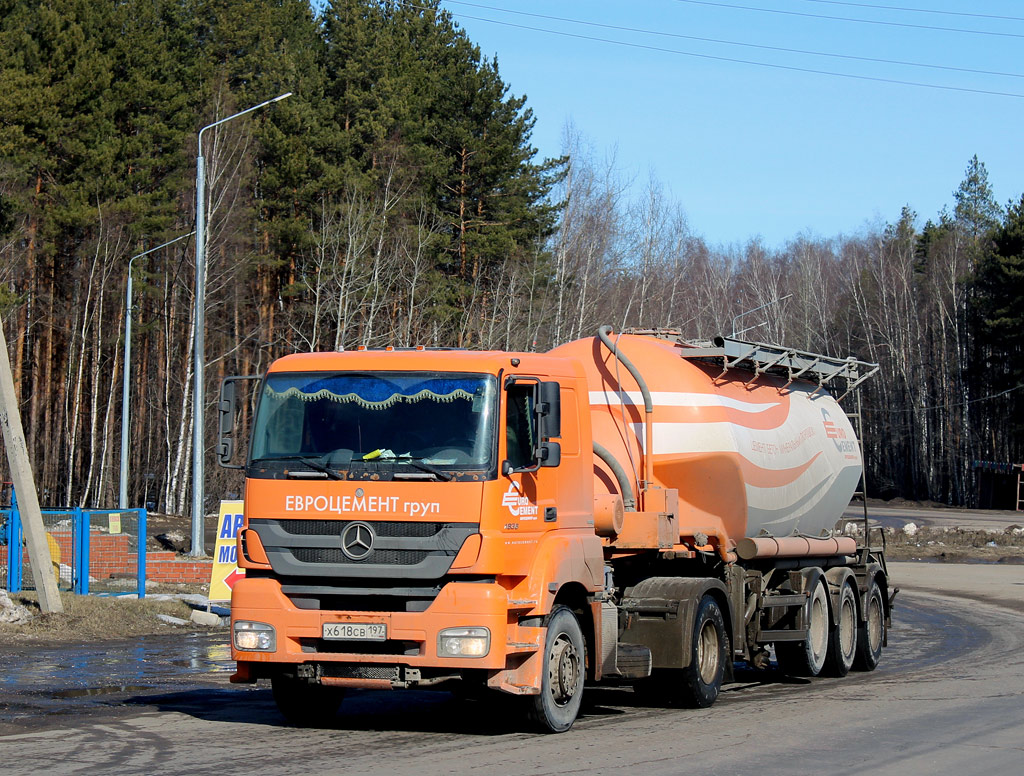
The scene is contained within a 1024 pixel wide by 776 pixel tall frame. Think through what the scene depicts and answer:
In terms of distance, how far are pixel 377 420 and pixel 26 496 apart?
916 cm

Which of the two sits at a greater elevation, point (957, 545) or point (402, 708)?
point (402, 708)

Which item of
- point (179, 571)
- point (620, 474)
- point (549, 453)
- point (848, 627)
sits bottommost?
point (848, 627)

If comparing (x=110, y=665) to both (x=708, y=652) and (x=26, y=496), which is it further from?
(x=708, y=652)

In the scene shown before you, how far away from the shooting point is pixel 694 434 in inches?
516

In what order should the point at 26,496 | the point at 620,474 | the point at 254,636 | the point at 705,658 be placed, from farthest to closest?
the point at 26,496, the point at 620,474, the point at 705,658, the point at 254,636

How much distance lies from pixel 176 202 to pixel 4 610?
35.5 meters

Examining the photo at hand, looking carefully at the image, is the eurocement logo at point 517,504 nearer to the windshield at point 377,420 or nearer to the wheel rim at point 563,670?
the windshield at point 377,420

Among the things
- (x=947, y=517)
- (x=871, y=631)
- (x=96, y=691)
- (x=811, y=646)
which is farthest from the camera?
(x=947, y=517)

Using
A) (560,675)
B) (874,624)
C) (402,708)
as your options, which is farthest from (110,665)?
(874,624)

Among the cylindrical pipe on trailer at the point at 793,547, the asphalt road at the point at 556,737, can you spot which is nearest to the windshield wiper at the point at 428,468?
the asphalt road at the point at 556,737

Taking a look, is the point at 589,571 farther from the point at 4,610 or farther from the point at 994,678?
the point at 4,610

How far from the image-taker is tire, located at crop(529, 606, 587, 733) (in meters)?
9.84

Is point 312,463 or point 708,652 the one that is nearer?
point 312,463

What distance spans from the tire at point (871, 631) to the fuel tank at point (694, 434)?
8.39 feet
